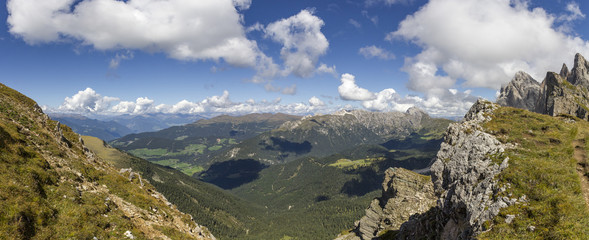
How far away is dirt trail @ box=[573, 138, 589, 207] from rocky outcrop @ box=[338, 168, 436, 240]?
51036 mm

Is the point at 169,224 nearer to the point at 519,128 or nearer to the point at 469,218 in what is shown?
the point at 469,218

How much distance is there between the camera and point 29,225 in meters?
20.0

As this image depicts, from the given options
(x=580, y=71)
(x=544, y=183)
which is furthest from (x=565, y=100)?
(x=544, y=183)

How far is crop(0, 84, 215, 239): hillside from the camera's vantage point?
68.0ft

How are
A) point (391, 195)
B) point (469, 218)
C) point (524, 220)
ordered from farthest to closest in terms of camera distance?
1. point (391, 195)
2. point (469, 218)
3. point (524, 220)

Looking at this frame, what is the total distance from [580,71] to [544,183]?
195m

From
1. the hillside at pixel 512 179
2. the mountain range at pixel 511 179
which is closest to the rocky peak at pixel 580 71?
the hillside at pixel 512 179

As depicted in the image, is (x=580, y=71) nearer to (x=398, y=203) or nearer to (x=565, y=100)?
(x=565, y=100)

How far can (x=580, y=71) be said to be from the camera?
146750mm

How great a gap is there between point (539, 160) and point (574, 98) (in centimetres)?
11467

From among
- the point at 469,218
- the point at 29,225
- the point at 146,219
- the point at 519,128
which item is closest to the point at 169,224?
the point at 146,219

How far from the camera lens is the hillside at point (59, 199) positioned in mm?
20734

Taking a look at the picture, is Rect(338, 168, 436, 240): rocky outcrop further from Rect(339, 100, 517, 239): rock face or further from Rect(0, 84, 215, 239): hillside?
Rect(0, 84, 215, 239): hillside

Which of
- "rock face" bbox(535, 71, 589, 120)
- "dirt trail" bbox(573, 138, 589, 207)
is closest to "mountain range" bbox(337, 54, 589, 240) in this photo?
"dirt trail" bbox(573, 138, 589, 207)
